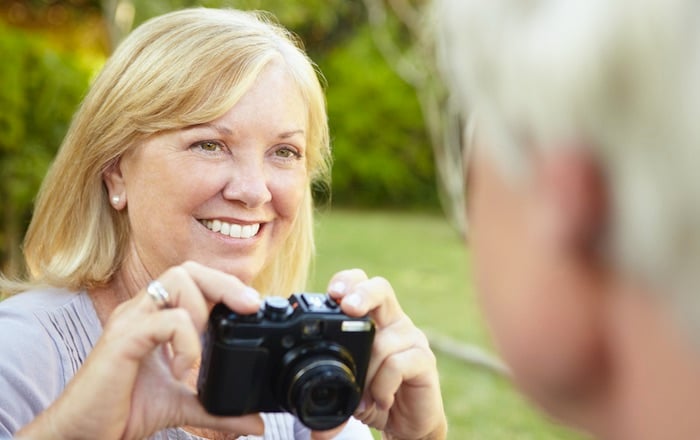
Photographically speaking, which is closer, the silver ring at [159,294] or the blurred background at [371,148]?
the silver ring at [159,294]

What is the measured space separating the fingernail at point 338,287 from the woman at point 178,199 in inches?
1.6

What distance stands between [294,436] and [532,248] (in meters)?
1.31

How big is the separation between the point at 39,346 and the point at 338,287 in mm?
572

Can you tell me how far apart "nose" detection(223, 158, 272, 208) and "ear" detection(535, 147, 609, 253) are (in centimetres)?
122

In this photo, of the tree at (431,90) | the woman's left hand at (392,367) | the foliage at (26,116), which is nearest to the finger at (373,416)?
the woman's left hand at (392,367)

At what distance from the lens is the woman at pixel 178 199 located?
1.54 meters

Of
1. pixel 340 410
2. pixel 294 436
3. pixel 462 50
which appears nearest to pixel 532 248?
pixel 462 50

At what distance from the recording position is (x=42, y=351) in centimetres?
161

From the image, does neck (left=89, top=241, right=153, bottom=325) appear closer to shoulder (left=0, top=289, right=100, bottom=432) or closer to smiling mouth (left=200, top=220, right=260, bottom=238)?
shoulder (left=0, top=289, right=100, bottom=432)

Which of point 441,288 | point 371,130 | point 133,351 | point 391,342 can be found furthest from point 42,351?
point 371,130

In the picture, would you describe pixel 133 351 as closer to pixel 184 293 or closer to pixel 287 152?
pixel 184 293

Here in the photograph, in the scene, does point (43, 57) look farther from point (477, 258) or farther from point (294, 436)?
point (477, 258)

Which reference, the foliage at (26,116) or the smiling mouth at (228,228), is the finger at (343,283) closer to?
the smiling mouth at (228,228)

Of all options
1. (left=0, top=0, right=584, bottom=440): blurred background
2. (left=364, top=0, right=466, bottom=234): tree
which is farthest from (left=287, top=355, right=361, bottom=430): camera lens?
(left=364, top=0, right=466, bottom=234): tree
